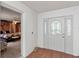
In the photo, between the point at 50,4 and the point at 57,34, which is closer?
the point at 50,4

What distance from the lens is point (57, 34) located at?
17.0 feet

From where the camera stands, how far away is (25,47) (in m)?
3.97

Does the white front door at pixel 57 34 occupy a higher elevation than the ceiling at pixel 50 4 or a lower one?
lower

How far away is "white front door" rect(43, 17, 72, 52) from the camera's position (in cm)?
471

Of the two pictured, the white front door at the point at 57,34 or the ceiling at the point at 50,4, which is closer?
the ceiling at the point at 50,4

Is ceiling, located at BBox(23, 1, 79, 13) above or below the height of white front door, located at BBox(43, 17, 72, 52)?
above

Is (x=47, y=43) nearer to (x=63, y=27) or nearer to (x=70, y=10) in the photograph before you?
(x=63, y=27)

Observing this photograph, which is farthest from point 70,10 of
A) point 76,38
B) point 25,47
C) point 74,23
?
point 25,47

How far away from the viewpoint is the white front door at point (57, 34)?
4711 millimetres

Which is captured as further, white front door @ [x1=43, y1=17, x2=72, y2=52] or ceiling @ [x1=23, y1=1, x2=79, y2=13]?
white front door @ [x1=43, y1=17, x2=72, y2=52]

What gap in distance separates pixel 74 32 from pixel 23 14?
2459 mm

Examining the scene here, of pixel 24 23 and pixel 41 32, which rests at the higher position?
pixel 24 23

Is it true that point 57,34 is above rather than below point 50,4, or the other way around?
below

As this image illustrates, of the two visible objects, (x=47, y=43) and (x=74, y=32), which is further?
(x=47, y=43)
